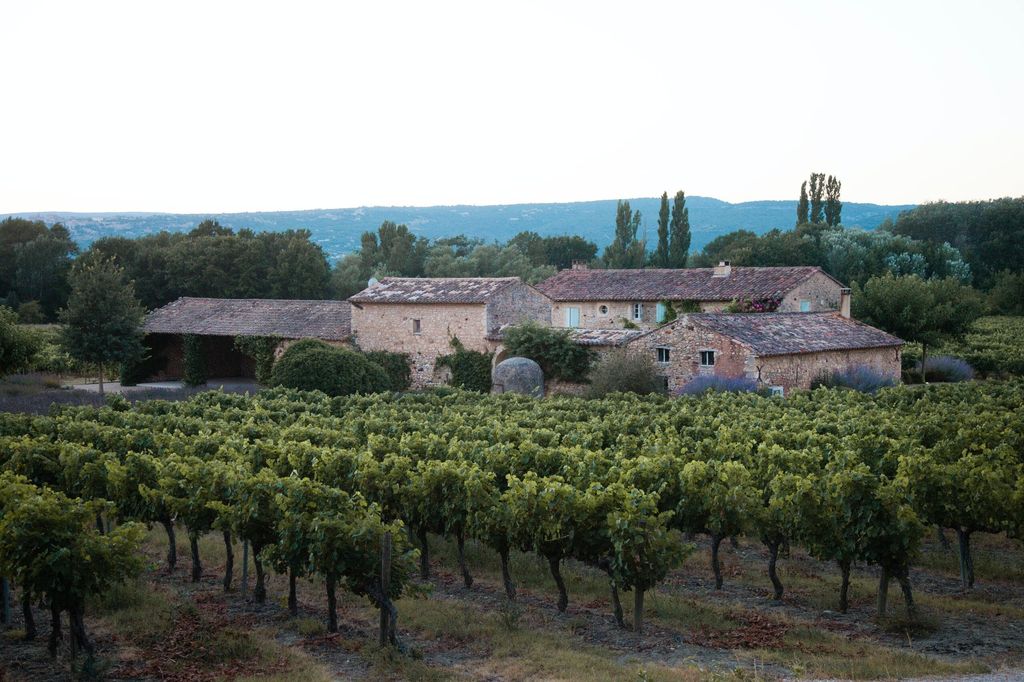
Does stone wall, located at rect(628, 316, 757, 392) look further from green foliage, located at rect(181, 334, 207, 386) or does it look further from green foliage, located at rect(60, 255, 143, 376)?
green foliage, located at rect(60, 255, 143, 376)

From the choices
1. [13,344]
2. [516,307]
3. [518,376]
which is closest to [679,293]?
[516,307]

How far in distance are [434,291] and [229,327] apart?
29.5ft

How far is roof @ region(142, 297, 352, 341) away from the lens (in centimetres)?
3966

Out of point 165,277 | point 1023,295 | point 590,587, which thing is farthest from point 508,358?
point 1023,295

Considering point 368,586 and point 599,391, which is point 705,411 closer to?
point 599,391

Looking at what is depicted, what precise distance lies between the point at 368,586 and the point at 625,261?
76993 millimetres

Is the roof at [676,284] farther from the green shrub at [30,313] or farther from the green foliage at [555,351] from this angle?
the green shrub at [30,313]

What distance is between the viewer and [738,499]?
569 inches

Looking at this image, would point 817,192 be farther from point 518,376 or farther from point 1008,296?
point 518,376

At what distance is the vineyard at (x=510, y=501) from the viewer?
1236 centimetres

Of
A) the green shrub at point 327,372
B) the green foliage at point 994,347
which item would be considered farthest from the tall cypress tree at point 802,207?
the green shrub at point 327,372

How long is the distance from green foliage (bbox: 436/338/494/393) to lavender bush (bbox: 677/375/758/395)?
8236 millimetres

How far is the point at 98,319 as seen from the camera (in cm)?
3791

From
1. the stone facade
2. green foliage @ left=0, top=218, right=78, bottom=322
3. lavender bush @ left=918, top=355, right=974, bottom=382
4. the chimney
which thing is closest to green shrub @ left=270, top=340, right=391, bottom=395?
the stone facade
